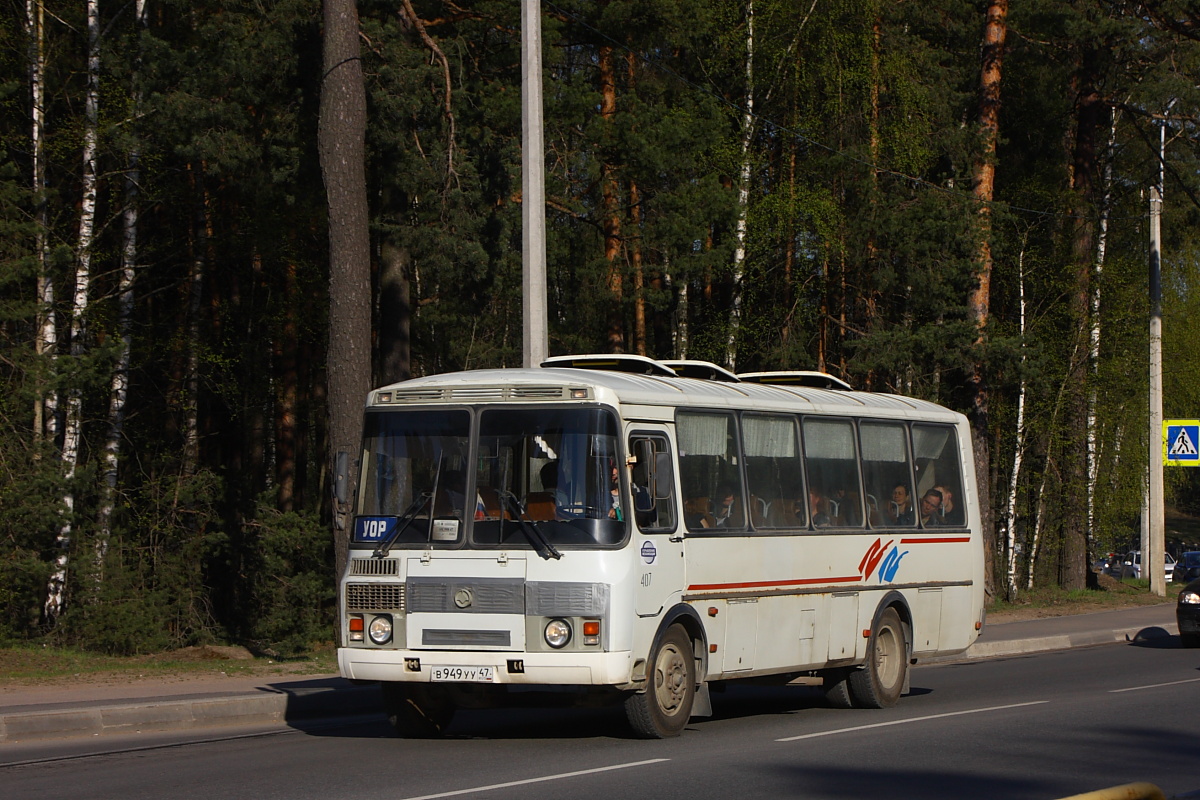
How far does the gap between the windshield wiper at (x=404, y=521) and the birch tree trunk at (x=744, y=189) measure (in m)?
22.1

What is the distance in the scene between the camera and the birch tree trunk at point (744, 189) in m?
33.2

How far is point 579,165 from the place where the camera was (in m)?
28.4

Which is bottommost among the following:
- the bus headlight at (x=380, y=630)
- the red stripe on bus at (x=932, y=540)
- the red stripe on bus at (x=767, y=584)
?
the bus headlight at (x=380, y=630)

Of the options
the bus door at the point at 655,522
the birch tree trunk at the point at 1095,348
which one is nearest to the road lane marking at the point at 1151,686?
the bus door at the point at 655,522

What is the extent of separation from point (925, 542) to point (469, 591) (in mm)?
6552

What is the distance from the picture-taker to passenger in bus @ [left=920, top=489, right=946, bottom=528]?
635 inches

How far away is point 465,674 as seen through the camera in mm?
11188

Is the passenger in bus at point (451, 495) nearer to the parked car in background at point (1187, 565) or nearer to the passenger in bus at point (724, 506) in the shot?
the passenger in bus at point (724, 506)

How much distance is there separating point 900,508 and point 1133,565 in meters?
58.4

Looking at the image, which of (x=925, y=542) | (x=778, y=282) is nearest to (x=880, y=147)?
(x=778, y=282)

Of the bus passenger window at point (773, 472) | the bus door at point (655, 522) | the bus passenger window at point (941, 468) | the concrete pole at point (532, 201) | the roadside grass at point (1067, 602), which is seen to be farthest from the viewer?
the roadside grass at point (1067, 602)

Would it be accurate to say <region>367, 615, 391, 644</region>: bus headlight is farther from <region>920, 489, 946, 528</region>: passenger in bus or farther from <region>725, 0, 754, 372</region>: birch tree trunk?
<region>725, 0, 754, 372</region>: birch tree trunk

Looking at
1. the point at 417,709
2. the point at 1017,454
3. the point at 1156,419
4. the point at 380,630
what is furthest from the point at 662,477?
the point at 1017,454

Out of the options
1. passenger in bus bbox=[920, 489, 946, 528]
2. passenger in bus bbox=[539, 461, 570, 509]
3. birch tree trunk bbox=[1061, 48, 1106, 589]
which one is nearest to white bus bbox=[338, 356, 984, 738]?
passenger in bus bbox=[539, 461, 570, 509]
